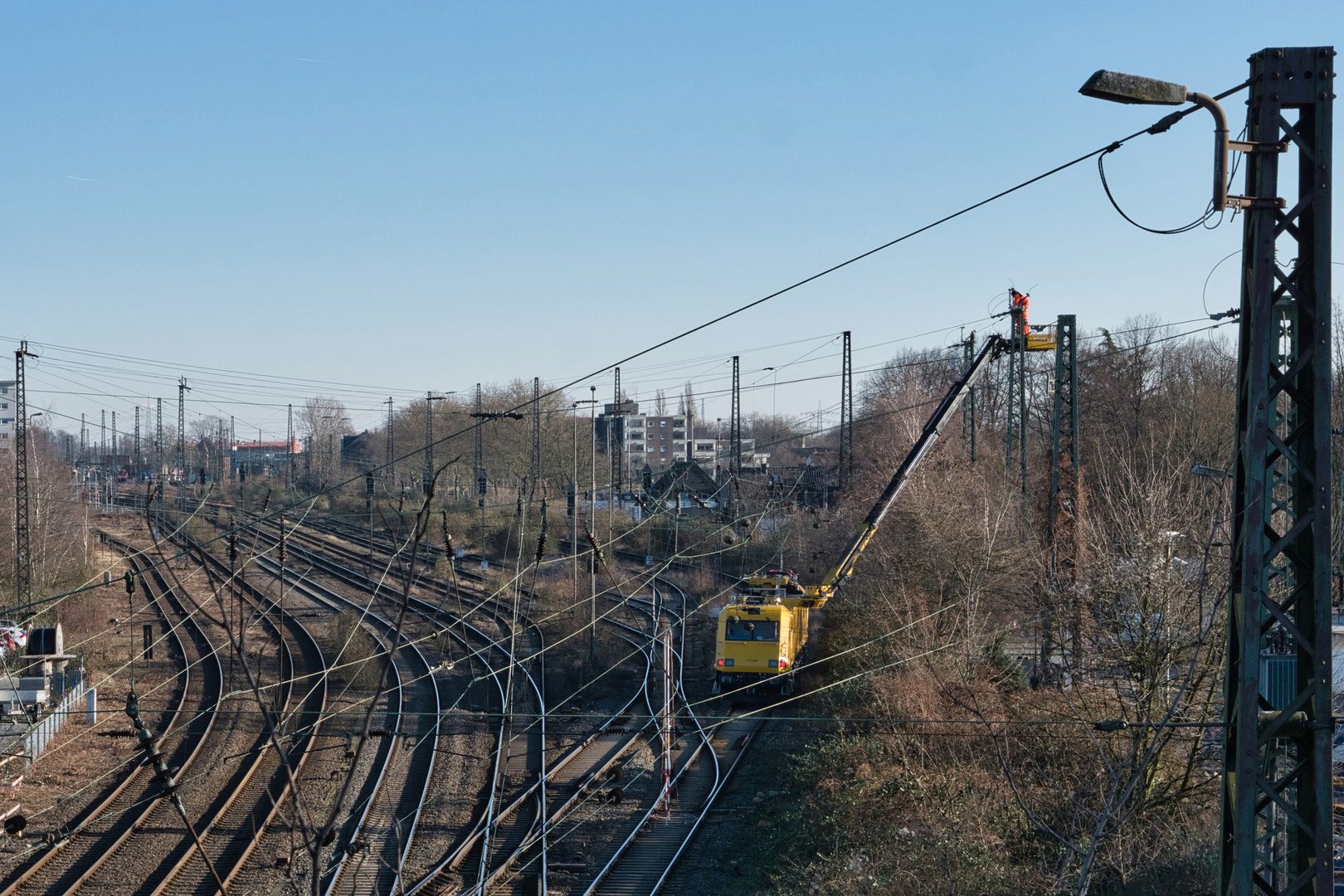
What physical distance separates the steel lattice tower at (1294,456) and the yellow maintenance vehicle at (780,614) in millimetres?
14180

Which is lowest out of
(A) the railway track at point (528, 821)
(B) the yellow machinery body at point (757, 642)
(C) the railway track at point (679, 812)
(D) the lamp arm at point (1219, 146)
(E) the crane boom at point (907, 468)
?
(C) the railway track at point (679, 812)

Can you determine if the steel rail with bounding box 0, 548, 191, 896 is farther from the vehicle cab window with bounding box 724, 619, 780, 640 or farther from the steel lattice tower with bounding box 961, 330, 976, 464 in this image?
the steel lattice tower with bounding box 961, 330, 976, 464

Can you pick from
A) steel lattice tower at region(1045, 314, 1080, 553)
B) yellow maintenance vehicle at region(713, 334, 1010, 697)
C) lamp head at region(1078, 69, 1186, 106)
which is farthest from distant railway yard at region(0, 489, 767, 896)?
steel lattice tower at region(1045, 314, 1080, 553)

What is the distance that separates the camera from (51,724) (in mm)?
18750

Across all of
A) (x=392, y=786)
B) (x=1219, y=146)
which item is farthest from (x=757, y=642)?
(x=1219, y=146)

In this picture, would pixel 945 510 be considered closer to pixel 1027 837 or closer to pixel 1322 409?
pixel 1027 837

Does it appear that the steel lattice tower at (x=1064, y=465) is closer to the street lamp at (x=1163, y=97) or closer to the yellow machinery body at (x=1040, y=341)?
the yellow machinery body at (x=1040, y=341)

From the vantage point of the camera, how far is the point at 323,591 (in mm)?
32281

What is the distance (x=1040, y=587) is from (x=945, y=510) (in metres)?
5.92

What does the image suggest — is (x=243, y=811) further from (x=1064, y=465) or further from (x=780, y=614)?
(x=1064, y=465)

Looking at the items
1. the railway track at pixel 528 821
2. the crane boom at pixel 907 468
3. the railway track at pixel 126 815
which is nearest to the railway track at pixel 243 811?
the railway track at pixel 126 815

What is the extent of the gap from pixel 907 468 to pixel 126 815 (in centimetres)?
1391

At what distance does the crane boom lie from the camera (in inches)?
766

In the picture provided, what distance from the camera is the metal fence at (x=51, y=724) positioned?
1710 cm
